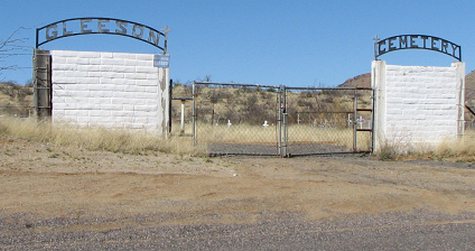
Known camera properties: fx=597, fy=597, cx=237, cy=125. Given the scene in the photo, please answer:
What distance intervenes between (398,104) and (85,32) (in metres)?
9.00

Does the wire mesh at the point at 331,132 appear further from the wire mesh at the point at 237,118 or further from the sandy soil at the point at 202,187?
the sandy soil at the point at 202,187

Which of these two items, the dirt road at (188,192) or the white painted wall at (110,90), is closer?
the dirt road at (188,192)

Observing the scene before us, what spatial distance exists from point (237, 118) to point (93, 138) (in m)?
20.8

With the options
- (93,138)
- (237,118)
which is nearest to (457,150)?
(93,138)

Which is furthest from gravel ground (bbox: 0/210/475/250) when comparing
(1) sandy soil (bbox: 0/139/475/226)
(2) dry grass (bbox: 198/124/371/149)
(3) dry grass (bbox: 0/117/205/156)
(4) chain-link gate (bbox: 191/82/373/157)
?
(2) dry grass (bbox: 198/124/371/149)

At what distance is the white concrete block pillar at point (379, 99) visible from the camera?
17203 millimetres

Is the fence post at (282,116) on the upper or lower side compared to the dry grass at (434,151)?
upper

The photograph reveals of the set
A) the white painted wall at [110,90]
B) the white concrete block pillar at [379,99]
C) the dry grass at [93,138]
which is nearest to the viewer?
the dry grass at [93,138]

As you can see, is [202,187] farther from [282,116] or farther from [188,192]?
[282,116]

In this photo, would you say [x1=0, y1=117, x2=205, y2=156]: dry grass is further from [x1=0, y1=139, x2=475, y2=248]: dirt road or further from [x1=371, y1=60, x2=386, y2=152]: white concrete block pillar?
[x1=371, y1=60, x2=386, y2=152]: white concrete block pillar

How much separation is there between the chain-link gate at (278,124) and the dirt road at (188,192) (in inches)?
116

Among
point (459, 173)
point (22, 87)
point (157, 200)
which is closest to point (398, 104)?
point (459, 173)

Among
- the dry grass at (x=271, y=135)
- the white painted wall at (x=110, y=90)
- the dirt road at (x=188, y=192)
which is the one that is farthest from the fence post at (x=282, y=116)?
the dry grass at (x=271, y=135)

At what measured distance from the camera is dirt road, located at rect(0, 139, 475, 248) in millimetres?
7750
